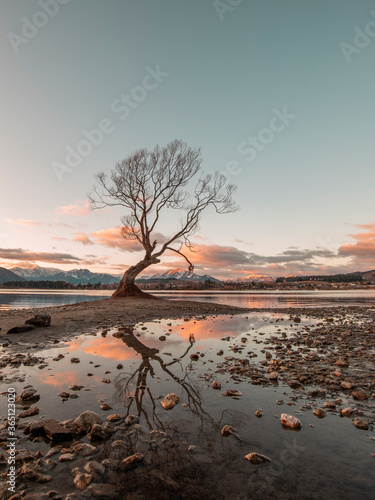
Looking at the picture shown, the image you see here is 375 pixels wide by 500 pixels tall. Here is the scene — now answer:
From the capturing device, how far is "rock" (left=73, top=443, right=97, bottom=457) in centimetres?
306

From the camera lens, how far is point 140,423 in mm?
3713

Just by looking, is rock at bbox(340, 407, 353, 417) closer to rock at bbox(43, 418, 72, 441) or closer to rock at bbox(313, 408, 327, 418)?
rock at bbox(313, 408, 327, 418)

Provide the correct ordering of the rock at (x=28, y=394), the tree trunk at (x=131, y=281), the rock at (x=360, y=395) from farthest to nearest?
1. the tree trunk at (x=131, y=281)
2. the rock at (x=360, y=395)
3. the rock at (x=28, y=394)

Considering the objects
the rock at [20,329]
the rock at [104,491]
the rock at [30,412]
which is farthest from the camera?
the rock at [20,329]

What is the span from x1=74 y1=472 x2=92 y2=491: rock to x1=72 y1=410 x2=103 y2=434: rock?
950 millimetres

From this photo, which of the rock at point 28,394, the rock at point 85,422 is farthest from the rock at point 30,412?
the rock at point 85,422

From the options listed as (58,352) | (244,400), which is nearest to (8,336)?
(58,352)

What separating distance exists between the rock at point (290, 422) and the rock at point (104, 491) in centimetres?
244

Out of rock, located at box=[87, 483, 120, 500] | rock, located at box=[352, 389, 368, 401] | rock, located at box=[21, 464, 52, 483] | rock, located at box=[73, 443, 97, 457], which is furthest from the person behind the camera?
rock, located at box=[352, 389, 368, 401]

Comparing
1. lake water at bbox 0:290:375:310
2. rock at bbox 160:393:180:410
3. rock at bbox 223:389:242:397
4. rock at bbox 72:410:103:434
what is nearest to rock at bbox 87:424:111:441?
rock at bbox 72:410:103:434

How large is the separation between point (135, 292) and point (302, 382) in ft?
79.0

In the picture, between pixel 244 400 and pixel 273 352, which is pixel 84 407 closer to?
pixel 244 400

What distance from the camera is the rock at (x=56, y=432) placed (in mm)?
3365

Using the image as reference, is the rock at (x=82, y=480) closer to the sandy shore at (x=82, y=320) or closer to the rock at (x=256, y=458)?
the rock at (x=256, y=458)
